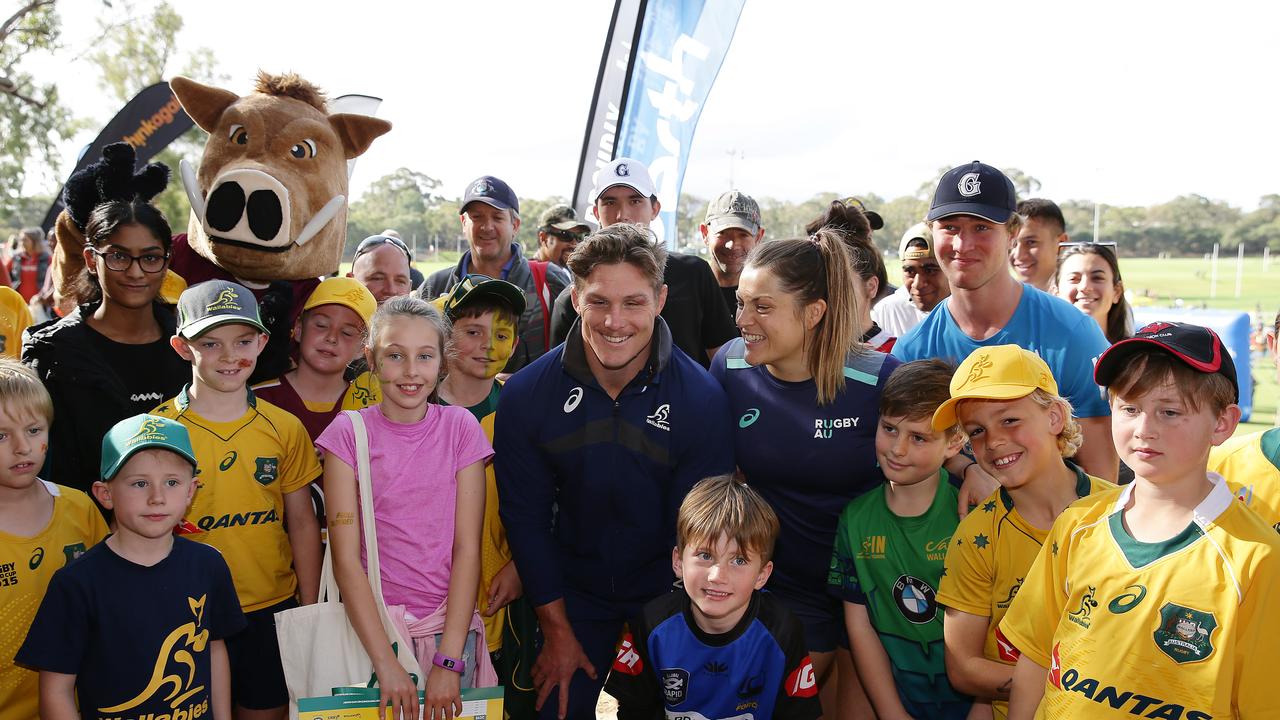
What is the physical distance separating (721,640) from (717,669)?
3.6 inches

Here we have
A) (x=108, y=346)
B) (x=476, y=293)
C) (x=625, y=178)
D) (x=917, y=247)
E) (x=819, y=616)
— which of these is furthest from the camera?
(x=917, y=247)

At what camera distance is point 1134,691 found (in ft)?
6.70

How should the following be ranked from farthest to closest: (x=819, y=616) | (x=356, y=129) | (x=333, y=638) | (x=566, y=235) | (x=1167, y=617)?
(x=566, y=235) < (x=356, y=129) < (x=819, y=616) < (x=333, y=638) < (x=1167, y=617)

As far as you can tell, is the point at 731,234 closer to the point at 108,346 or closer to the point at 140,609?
the point at 108,346

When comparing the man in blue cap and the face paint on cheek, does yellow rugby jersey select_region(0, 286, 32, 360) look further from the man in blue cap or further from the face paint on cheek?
the face paint on cheek

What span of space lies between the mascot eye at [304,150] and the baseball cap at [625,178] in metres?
1.67

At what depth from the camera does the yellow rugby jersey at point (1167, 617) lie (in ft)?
6.31

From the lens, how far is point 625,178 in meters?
5.15

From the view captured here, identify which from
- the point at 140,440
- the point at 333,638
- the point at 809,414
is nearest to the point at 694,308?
the point at 809,414

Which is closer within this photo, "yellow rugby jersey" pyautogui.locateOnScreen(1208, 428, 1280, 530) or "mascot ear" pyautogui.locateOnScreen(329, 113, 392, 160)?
"yellow rugby jersey" pyautogui.locateOnScreen(1208, 428, 1280, 530)

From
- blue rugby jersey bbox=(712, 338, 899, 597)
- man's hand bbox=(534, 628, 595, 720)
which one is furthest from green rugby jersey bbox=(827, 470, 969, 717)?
man's hand bbox=(534, 628, 595, 720)

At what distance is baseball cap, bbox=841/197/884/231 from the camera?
453 centimetres

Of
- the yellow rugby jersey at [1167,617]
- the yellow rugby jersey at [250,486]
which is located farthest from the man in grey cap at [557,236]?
the yellow rugby jersey at [1167,617]

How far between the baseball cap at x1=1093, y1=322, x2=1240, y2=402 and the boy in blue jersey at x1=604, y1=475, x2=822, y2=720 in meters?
1.13
